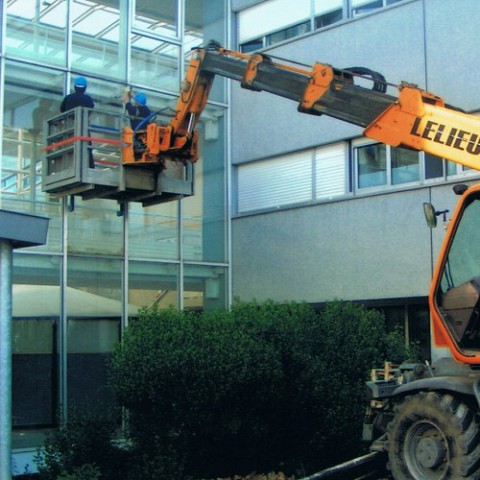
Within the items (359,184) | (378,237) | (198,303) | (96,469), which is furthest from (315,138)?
(96,469)

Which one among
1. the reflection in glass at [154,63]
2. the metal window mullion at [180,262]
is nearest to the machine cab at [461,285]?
the metal window mullion at [180,262]

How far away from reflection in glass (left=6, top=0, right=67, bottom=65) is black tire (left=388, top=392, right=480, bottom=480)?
8797 millimetres

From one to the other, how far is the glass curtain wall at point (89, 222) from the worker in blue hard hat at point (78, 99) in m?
0.55

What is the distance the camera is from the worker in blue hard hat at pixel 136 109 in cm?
1417

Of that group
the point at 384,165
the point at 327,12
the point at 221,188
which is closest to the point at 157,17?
the point at 327,12

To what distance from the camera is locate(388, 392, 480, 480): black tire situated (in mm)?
7645

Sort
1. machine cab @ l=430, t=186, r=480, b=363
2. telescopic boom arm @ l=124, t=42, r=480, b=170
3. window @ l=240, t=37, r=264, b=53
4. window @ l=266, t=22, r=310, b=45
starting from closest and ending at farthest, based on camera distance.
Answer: machine cab @ l=430, t=186, r=480, b=363 < telescopic boom arm @ l=124, t=42, r=480, b=170 < window @ l=266, t=22, r=310, b=45 < window @ l=240, t=37, r=264, b=53

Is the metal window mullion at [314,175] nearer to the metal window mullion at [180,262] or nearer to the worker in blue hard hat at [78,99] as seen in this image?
the metal window mullion at [180,262]

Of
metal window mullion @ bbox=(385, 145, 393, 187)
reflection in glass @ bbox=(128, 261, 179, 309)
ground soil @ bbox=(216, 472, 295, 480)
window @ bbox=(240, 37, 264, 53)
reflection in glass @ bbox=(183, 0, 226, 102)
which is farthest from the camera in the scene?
window @ bbox=(240, 37, 264, 53)

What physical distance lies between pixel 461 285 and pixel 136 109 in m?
7.45

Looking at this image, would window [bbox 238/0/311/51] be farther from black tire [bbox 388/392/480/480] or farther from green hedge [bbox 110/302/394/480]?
black tire [bbox 388/392/480/480]

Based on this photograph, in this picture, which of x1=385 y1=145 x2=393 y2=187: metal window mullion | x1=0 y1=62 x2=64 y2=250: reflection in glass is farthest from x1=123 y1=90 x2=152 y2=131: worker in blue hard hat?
x1=385 y1=145 x2=393 y2=187: metal window mullion

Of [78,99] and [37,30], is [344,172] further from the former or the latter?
[37,30]

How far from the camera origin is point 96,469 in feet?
35.2
